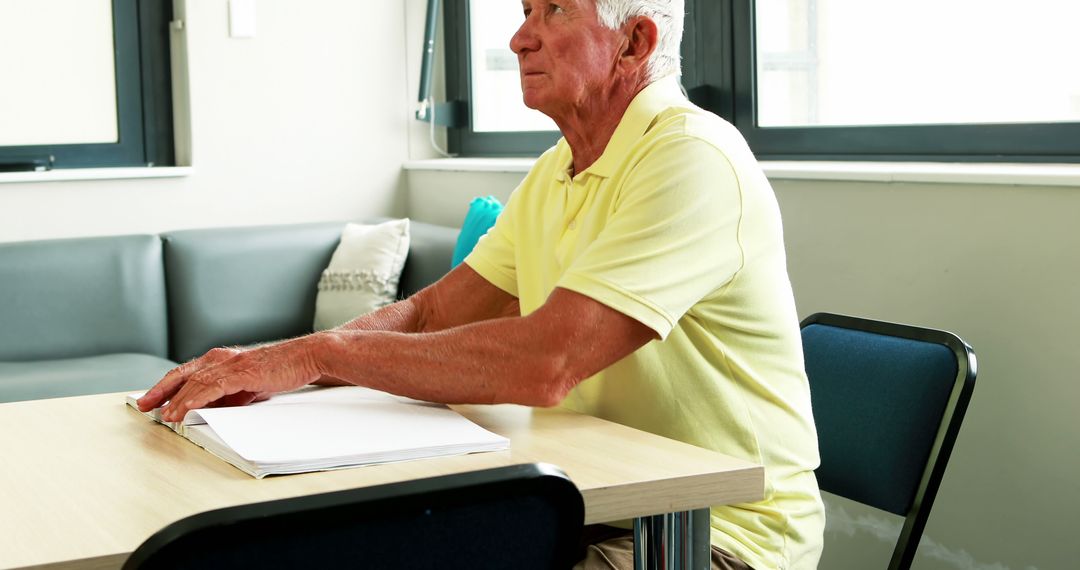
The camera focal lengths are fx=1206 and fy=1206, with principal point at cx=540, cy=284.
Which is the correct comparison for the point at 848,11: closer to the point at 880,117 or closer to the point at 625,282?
the point at 880,117

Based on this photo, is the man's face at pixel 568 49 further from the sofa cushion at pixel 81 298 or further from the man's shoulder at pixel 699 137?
the sofa cushion at pixel 81 298

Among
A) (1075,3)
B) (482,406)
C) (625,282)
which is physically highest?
(1075,3)

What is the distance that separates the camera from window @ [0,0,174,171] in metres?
3.93

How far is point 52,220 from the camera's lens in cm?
394

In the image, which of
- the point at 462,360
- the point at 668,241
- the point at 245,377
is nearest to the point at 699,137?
the point at 668,241

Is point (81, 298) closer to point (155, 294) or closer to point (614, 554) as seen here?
point (155, 294)

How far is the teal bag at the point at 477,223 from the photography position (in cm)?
318

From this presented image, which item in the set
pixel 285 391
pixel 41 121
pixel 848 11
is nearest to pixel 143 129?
pixel 41 121

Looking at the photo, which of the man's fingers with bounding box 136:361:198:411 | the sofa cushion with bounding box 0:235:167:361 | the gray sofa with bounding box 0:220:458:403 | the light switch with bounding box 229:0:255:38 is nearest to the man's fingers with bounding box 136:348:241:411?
the man's fingers with bounding box 136:361:198:411

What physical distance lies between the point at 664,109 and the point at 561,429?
49 centimetres

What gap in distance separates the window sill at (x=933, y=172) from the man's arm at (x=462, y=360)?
920 millimetres

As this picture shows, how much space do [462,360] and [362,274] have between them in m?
2.40

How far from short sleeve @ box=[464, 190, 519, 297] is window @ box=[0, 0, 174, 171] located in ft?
8.64

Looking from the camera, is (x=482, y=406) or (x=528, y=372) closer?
(x=528, y=372)
